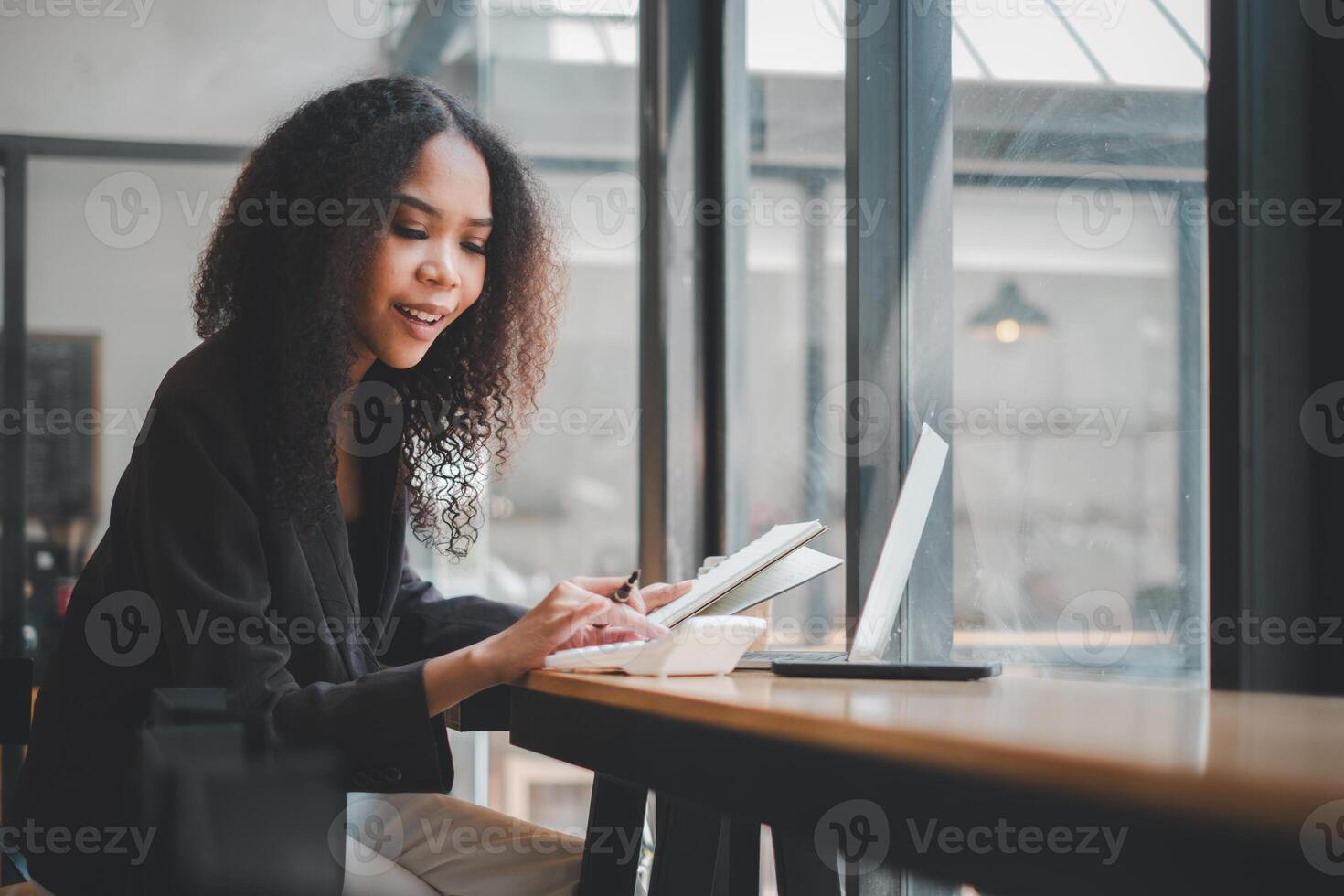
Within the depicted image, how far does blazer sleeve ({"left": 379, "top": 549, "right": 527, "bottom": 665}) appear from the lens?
1.68 metres

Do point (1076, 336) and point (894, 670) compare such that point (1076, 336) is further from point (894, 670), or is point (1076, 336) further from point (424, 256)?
point (424, 256)

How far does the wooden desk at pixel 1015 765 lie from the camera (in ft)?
1.67

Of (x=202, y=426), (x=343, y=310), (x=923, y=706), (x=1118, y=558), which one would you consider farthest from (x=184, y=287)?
(x=923, y=706)

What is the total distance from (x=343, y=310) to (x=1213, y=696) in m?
1.03

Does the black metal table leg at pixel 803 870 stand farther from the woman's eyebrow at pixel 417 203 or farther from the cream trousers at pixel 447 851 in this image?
the woman's eyebrow at pixel 417 203

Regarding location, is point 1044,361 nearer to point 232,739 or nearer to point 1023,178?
point 1023,178

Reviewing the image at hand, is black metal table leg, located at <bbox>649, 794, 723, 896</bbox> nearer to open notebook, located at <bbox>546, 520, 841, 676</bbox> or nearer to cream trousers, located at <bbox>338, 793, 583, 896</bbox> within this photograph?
cream trousers, located at <bbox>338, 793, 583, 896</bbox>

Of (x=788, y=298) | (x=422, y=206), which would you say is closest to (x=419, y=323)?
(x=422, y=206)

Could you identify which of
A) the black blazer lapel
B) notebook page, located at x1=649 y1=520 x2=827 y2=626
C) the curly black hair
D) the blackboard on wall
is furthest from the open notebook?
the blackboard on wall

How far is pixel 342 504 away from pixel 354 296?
27 centimetres

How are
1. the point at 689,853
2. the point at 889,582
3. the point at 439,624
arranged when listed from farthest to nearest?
the point at 439,624 < the point at 689,853 < the point at 889,582

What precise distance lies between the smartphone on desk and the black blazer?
1.18 feet

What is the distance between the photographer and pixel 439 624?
1.70m

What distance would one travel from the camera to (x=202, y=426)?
4.06 feet
